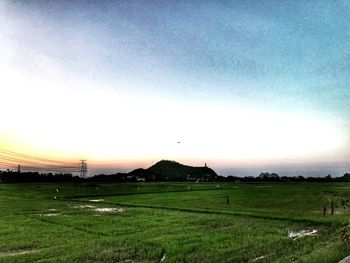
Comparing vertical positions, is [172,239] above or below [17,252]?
above

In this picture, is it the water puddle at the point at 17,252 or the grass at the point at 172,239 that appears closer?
the grass at the point at 172,239

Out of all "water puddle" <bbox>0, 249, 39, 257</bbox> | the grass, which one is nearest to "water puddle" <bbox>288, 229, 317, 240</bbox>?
the grass

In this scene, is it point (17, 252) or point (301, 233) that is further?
point (301, 233)

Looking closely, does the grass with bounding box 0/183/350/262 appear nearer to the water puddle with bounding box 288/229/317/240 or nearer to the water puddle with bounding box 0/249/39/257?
the water puddle with bounding box 0/249/39/257

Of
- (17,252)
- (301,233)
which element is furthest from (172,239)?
(301,233)

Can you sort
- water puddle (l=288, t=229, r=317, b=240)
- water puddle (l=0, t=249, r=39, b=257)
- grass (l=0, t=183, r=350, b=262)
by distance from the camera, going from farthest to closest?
water puddle (l=288, t=229, r=317, b=240) < water puddle (l=0, t=249, r=39, b=257) < grass (l=0, t=183, r=350, b=262)

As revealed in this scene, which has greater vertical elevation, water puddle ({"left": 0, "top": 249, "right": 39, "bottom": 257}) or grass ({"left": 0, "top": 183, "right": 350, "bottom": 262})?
grass ({"left": 0, "top": 183, "right": 350, "bottom": 262})

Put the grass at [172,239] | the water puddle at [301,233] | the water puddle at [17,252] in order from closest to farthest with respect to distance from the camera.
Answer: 1. the grass at [172,239]
2. the water puddle at [17,252]
3. the water puddle at [301,233]

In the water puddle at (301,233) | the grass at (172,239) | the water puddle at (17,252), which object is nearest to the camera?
the grass at (172,239)

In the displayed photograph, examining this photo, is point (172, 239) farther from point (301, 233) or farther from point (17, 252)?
point (301, 233)

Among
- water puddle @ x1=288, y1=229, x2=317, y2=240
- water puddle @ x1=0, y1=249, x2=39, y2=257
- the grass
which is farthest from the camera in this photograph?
water puddle @ x1=288, y1=229, x2=317, y2=240

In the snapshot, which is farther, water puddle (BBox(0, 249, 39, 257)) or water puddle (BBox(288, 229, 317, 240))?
water puddle (BBox(288, 229, 317, 240))

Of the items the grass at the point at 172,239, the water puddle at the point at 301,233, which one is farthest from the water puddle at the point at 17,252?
the water puddle at the point at 301,233

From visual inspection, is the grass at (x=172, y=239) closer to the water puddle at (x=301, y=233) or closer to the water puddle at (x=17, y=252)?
the water puddle at (x=17, y=252)
